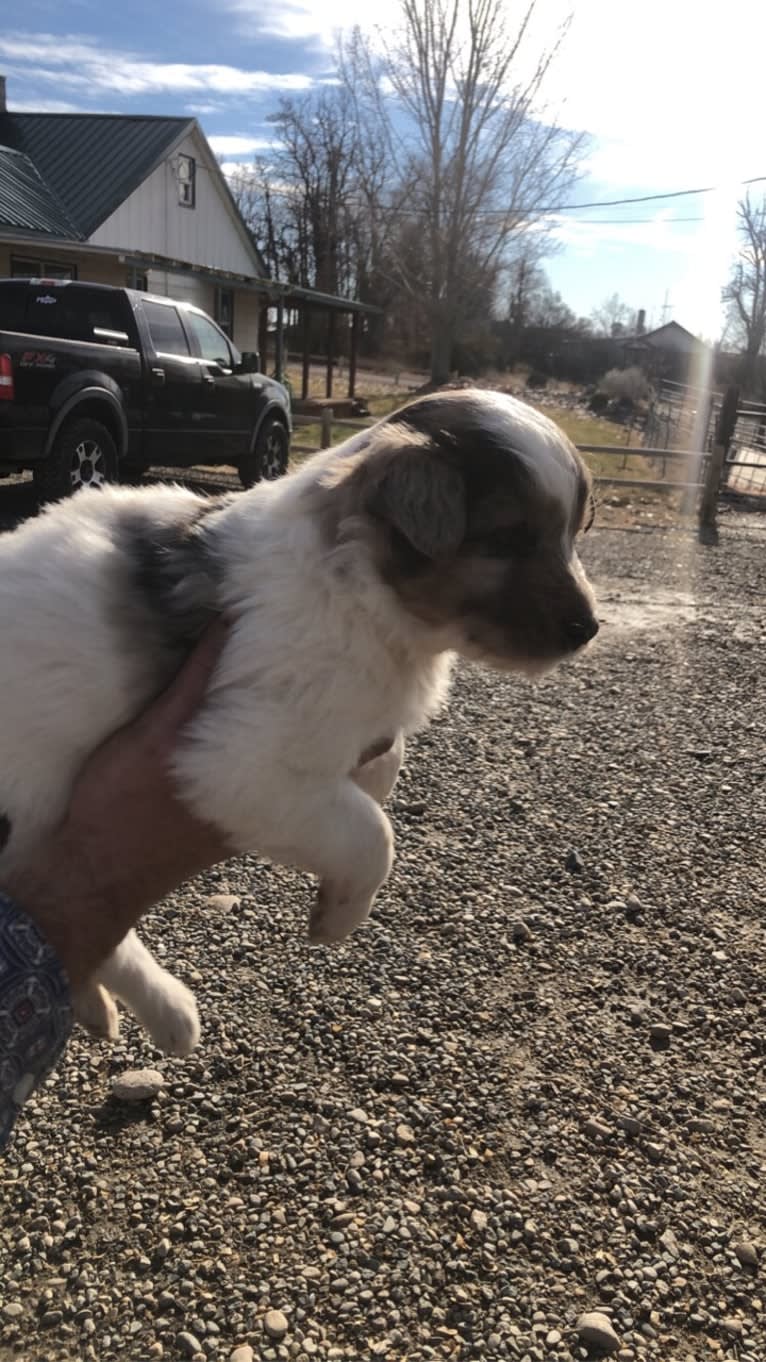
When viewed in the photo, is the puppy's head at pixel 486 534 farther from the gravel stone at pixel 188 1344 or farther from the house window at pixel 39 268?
the house window at pixel 39 268

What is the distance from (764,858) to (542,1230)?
2.85 m

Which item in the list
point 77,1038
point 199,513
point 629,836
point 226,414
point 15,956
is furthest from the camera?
point 226,414

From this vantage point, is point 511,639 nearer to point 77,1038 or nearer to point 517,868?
point 77,1038

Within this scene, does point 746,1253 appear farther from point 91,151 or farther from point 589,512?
point 91,151

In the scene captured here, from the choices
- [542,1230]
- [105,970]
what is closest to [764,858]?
[542,1230]

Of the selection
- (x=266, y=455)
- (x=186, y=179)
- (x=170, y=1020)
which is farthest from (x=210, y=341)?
(x=186, y=179)

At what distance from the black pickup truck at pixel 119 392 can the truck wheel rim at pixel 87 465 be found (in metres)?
0.01

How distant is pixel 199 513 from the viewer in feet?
9.14

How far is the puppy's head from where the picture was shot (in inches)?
97.0

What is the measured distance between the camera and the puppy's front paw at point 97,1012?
2.84 m

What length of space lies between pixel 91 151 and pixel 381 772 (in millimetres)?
33254

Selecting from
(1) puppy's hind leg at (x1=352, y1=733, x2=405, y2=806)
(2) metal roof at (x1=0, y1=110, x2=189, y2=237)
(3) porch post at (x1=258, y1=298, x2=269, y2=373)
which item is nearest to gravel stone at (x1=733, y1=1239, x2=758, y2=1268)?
(1) puppy's hind leg at (x1=352, y1=733, x2=405, y2=806)

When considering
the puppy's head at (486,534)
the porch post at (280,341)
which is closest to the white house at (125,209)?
the porch post at (280,341)

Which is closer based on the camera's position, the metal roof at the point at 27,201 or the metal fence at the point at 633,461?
the metal fence at the point at 633,461
